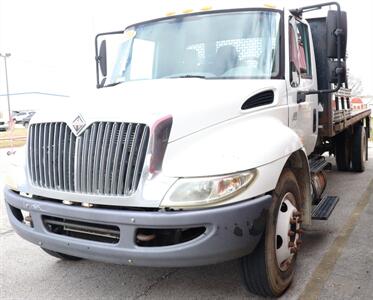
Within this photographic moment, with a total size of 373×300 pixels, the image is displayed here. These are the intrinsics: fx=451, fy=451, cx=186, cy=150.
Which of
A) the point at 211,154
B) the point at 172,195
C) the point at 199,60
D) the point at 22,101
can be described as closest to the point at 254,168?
the point at 211,154

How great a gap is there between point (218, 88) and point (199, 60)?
0.65m

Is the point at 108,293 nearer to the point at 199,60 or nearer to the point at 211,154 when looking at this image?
the point at 211,154

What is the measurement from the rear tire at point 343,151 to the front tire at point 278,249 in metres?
5.61

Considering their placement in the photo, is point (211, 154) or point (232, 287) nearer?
point (211, 154)

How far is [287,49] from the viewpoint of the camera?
4156 millimetres

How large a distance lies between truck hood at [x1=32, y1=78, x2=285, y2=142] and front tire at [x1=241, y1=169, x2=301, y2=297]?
72 centimetres

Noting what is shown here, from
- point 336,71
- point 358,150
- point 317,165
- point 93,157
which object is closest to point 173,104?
point 93,157

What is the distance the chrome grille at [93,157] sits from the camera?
299 centimetres

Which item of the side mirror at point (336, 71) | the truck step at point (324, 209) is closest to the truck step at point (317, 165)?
the truck step at point (324, 209)

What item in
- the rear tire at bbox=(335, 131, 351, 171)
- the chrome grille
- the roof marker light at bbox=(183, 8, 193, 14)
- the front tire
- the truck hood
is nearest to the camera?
the chrome grille

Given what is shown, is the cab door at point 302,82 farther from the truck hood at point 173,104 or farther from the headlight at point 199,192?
the headlight at point 199,192

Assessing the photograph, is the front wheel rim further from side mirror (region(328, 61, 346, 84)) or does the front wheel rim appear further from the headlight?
side mirror (region(328, 61, 346, 84))

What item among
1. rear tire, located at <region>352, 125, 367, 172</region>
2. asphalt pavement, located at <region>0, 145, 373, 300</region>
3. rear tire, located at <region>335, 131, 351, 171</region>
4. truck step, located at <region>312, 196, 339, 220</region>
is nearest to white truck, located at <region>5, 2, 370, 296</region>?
asphalt pavement, located at <region>0, 145, 373, 300</region>

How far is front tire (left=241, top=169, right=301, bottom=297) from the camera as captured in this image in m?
3.29
